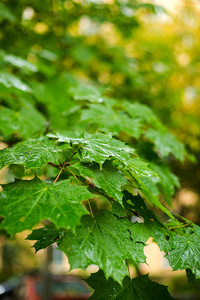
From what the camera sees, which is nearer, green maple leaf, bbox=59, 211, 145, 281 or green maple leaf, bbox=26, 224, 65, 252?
green maple leaf, bbox=59, 211, 145, 281

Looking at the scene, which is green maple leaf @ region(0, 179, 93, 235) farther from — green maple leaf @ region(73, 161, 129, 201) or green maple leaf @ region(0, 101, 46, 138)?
green maple leaf @ region(0, 101, 46, 138)

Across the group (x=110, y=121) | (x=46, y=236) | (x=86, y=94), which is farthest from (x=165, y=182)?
(x=86, y=94)

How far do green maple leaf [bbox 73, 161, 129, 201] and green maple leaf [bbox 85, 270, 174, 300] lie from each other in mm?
473

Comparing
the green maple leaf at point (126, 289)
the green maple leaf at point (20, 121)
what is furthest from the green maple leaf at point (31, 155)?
the green maple leaf at point (20, 121)

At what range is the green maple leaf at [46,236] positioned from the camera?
1.33m

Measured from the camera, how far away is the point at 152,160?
2.38 meters

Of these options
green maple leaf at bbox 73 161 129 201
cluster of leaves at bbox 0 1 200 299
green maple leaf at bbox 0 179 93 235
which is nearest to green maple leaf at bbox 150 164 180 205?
cluster of leaves at bbox 0 1 200 299

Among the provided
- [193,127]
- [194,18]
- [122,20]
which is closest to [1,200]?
[122,20]

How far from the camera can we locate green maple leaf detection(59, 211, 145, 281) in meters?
1.17

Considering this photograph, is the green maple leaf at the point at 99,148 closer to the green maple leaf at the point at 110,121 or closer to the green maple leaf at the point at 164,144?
the green maple leaf at the point at 110,121

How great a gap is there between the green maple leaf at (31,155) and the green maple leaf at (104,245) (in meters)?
0.35

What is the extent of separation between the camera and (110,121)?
85.0 inches

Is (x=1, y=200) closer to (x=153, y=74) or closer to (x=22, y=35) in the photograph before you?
(x=22, y=35)

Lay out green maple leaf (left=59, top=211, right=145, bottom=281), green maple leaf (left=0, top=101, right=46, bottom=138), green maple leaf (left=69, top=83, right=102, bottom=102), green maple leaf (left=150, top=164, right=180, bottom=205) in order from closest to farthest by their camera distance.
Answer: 1. green maple leaf (left=59, top=211, right=145, bottom=281)
2. green maple leaf (left=150, top=164, right=180, bottom=205)
3. green maple leaf (left=0, top=101, right=46, bottom=138)
4. green maple leaf (left=69, top=83, right=102, bottom=102)
